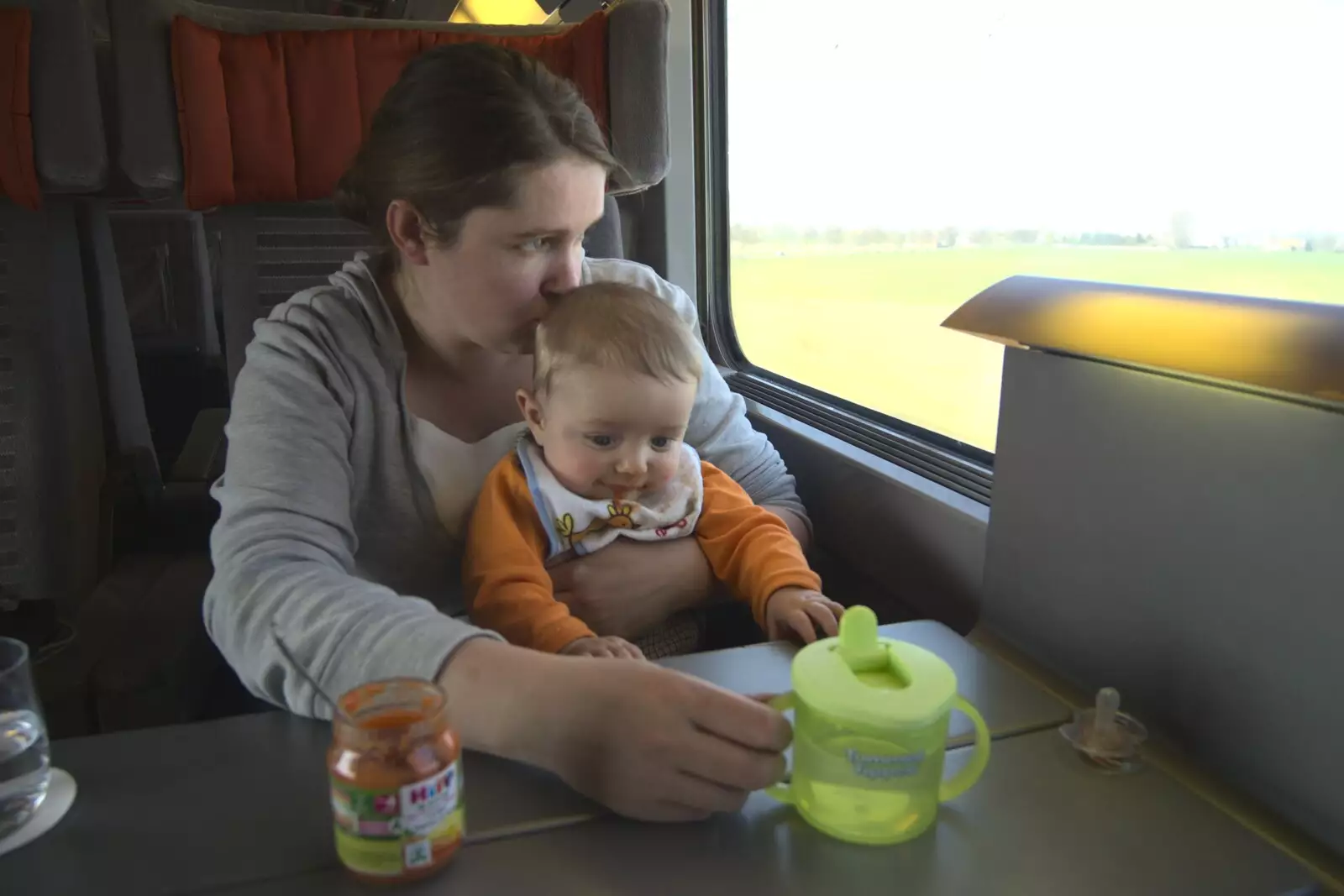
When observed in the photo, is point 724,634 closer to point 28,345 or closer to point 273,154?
point 273,154

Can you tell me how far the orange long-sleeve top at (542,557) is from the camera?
1019 mm

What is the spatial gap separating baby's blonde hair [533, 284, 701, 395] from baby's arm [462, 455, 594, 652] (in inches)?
5.2

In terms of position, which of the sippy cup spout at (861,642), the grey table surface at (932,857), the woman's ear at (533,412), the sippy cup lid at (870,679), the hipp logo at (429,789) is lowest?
the grey table surface at (932,857)

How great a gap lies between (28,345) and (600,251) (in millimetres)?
919

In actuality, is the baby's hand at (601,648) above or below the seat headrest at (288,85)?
below

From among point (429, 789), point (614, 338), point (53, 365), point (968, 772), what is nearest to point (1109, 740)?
point (968, 772)

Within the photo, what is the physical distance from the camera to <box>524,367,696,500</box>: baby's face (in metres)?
1.07

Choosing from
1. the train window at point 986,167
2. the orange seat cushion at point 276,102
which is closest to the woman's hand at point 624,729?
the train window at point 986,167

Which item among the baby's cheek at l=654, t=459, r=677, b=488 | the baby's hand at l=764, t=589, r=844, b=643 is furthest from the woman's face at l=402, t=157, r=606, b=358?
the baby's hand at l=764, t=589, r=844, b=643

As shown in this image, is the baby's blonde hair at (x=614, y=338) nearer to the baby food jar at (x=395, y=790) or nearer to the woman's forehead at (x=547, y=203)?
the woman's forehead at (x=547, y=203)

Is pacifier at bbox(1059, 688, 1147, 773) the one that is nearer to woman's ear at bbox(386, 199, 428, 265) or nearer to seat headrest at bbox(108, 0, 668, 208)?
woman's ear at bbox(386, 199, 428, 265)

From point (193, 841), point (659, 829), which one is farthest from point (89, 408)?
point (659, 829)

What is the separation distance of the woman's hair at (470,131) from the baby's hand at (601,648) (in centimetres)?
50

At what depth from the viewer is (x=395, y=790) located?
1.86ft
